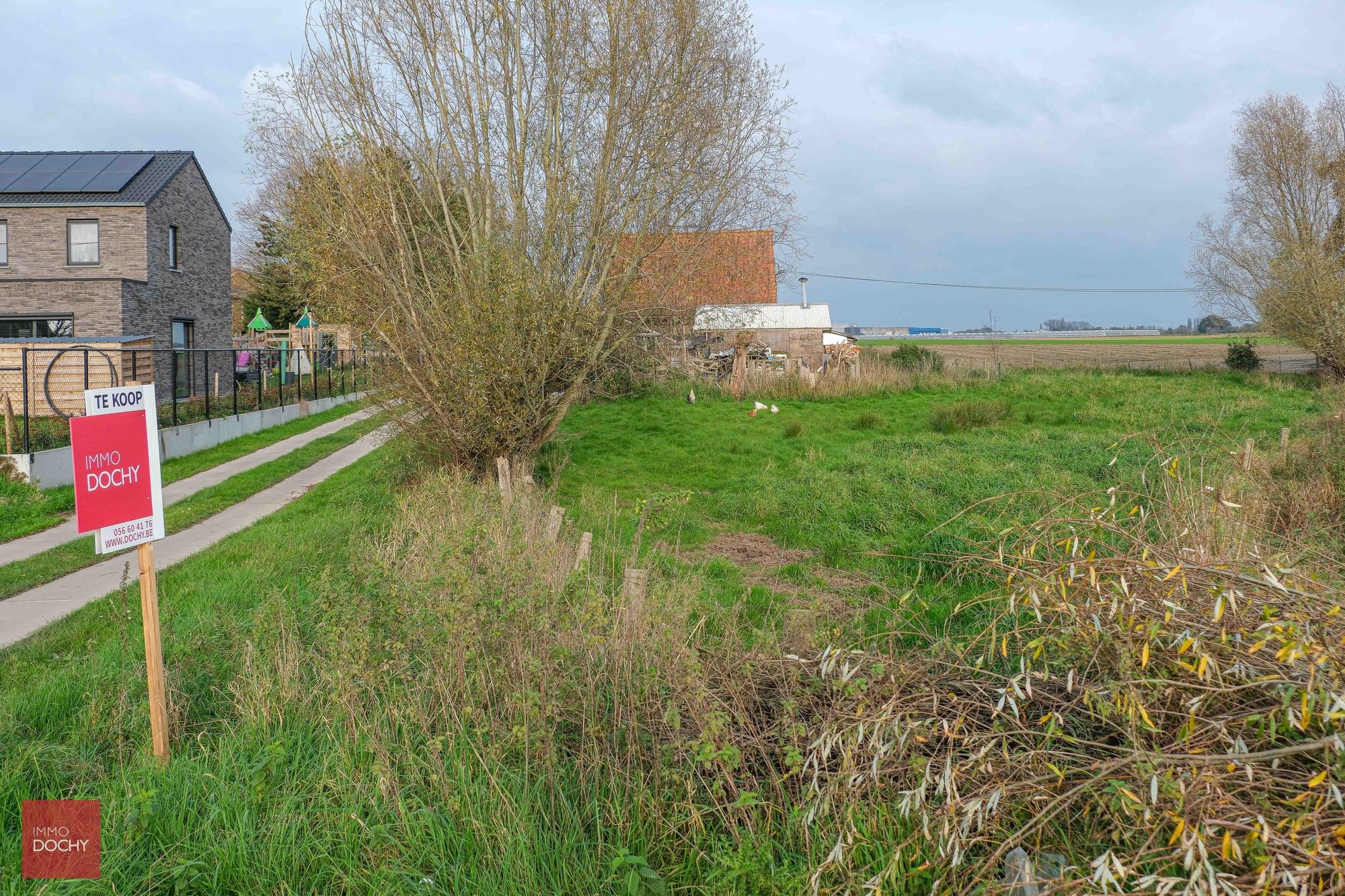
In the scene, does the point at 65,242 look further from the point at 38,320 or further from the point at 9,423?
the point at 9,423

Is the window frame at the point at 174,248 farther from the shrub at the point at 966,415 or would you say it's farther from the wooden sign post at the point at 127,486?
the wooden sign post at the point at 127,486

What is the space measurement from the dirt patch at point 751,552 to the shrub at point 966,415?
34.8 ft

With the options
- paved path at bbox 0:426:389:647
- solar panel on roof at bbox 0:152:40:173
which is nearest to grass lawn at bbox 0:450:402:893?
paved path at bbox 0:426:389:647

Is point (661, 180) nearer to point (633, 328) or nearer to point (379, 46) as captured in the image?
point (633, 328)

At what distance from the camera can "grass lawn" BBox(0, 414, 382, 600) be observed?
8695mm

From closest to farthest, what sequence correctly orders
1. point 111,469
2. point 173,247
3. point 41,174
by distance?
point 111,469 < point 41,174 < point 173,247

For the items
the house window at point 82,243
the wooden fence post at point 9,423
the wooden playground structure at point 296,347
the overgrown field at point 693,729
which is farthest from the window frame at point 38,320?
the overgrown field at point 693,729

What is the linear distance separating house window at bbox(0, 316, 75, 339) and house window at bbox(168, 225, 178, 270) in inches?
169

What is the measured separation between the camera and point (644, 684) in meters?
4.08

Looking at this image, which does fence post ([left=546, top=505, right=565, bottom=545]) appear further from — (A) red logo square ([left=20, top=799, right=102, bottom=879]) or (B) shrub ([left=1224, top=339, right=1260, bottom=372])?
(B) shrub ([left=1224, top=339, right=1260, bottom=372])

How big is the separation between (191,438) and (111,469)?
16.1 m

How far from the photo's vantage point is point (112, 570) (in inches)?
356

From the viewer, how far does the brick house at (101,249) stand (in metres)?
26.2

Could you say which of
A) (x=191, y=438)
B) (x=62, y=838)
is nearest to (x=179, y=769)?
(x=62, y=838)
